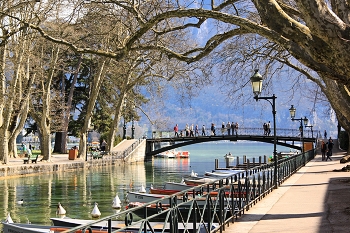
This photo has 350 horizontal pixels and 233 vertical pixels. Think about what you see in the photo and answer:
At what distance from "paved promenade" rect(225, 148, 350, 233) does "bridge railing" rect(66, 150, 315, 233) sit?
30cm

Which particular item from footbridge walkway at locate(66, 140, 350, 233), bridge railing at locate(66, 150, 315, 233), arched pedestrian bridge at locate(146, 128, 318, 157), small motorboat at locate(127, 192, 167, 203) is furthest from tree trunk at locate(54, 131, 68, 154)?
bridge railing at locate(66, 150, 315, 233)

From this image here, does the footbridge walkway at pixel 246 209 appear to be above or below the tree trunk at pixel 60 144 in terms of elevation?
below

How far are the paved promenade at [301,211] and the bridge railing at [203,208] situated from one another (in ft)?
0.99

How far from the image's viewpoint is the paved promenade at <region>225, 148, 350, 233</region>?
10.9 meters

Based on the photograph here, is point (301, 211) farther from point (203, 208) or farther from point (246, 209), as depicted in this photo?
point (203, 208)

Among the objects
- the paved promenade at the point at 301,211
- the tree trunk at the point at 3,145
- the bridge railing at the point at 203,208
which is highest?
the tree trunk at the point at 3,145

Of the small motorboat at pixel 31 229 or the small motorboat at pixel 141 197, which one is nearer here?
the small motorboat at pixel 31 229

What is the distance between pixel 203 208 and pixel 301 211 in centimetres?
457

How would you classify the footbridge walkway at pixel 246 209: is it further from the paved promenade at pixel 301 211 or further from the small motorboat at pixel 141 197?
the small motorboat at pixel 141 197

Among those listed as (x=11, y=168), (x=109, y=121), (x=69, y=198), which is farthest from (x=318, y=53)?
(x=109, y=121)

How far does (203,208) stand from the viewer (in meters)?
9.49

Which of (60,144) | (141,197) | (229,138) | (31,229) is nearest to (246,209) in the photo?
(31,229)

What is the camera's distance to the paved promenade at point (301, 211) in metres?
10.9

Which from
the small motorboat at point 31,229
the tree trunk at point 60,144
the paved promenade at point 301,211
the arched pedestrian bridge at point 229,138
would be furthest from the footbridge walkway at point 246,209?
the tree trunk at point 60,144
